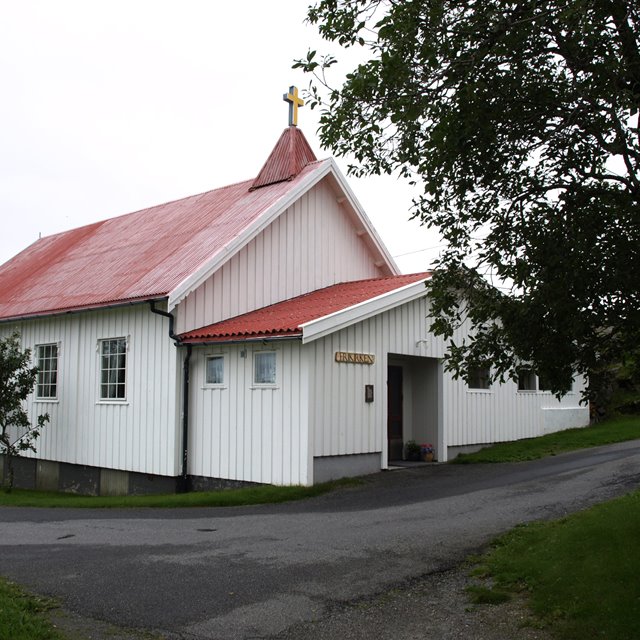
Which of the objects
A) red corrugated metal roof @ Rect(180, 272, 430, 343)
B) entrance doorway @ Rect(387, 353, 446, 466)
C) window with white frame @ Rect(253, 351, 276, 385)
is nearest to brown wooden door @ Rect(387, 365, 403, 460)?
entrance doorway @ Rect(387, 353, 446, 466)

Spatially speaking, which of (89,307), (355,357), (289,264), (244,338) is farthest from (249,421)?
(89,307)

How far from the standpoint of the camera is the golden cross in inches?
801

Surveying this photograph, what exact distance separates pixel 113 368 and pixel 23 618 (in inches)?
435

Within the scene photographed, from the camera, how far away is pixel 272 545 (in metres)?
9.02

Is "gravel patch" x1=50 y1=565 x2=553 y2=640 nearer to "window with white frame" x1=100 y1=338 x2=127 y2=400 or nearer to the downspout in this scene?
the downspout

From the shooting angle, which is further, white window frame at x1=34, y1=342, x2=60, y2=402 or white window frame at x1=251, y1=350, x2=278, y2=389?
white window frame at x1=34, y1=342, x2=60, y2=402

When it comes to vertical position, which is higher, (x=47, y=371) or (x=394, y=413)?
(x=47, y=371)

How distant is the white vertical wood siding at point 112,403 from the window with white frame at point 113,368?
0.44ft

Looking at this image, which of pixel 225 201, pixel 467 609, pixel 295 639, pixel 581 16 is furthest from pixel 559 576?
pixel 225 201

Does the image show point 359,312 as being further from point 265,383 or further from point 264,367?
point 265,383

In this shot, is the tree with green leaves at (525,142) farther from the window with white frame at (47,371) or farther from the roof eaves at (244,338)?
the window with white frame at (47,371)

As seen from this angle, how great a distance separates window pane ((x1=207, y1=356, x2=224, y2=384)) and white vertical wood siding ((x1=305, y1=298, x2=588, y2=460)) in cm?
224

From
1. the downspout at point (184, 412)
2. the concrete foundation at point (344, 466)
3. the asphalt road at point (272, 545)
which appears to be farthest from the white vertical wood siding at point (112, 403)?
the concrete foundation at point (344, 466)

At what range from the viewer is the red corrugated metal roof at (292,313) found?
532 inches
